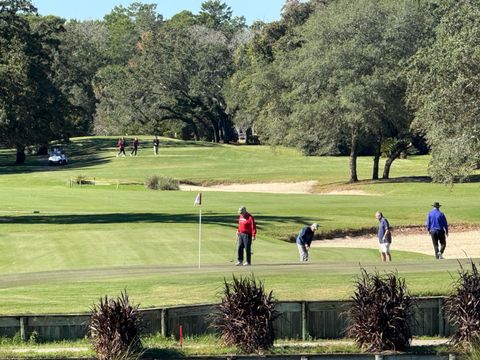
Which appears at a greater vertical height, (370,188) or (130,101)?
(130,101)

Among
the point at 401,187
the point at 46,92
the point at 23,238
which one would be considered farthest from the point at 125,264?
the point at 46,92

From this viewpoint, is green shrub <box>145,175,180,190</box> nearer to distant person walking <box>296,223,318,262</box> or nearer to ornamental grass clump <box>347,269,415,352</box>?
distant person walking <box>296,223,318,262</box>

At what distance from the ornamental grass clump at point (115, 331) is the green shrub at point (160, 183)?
187 ft

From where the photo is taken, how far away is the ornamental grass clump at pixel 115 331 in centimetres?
1806

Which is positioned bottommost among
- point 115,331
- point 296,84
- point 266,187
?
point 115,331

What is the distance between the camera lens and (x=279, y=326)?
20453mm

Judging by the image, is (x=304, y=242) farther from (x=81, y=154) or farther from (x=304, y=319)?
(x=81, y=154)

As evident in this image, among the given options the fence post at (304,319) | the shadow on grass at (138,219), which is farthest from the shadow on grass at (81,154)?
the fence post at (304,319)

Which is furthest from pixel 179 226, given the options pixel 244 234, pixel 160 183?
pixel 160 183

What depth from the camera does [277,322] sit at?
800 inches

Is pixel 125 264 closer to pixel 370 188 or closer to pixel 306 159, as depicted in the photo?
pixel 370 188

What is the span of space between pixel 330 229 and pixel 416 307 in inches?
1058

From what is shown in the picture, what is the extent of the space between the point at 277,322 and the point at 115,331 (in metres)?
3.50

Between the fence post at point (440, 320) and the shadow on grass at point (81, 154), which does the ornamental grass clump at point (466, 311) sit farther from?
the shadow on grass at point (81, 154)
